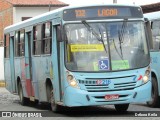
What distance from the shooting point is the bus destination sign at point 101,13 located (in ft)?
49.5

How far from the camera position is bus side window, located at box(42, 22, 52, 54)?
16.5 m

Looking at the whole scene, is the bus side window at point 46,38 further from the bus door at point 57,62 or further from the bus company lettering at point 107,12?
the bus company lettering at point 107,12

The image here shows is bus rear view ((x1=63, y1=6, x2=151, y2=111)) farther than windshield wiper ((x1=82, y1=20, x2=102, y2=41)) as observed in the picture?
No

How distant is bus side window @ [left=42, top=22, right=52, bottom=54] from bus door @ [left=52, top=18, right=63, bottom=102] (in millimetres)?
444

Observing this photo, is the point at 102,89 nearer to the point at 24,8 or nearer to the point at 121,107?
the point at 121,107

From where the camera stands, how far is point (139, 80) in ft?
48.5

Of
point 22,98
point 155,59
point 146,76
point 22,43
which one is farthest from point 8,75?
point 146,76

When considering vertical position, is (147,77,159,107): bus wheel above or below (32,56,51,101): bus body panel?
below

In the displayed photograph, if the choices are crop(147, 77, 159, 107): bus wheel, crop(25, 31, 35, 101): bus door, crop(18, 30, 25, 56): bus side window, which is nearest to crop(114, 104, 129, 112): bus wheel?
crop(147, 77, 159, 107): bus wheel

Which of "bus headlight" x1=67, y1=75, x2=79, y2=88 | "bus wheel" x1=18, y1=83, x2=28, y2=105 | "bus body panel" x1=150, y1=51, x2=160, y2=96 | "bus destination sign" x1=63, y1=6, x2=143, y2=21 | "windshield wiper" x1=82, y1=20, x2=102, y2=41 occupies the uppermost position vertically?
"bus destination sign" x1=63, y1=6, x2=143, y2=21

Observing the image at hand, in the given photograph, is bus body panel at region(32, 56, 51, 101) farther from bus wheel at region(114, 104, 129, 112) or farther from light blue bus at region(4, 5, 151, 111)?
bus wheel at region(114, 104, 129, 112)

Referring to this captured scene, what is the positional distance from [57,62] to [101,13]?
5.87ft

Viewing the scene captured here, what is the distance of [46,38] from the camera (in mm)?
16859

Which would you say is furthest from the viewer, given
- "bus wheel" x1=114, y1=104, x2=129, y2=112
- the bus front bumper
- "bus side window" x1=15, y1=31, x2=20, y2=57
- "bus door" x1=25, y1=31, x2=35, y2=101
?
"bus side window" x1=15, y1=31, x2=20, y2=57
